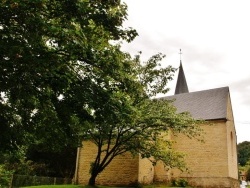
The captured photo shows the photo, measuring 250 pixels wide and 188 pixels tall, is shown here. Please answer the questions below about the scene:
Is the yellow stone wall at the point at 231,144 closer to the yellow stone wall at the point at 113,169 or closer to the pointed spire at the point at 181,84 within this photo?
the yellow stone wall at the point at 113,169

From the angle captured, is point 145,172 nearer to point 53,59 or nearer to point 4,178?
point 4,178

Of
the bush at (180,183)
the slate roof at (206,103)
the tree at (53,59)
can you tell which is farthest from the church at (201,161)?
the tree at (53,59)

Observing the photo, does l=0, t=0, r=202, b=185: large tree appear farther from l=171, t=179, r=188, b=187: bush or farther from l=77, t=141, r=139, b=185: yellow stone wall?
l=171, t=179, r=188, b=187: bush

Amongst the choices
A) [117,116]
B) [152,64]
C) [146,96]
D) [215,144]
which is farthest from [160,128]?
[215,144]

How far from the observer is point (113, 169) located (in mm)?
25719

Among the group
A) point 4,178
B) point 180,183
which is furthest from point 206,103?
point 4,178

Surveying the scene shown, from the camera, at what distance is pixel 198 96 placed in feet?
101

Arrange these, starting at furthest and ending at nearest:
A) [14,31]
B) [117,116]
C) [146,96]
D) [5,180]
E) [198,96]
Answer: [198,96] < [5,180] < [146,96] < [117,116] < [14,31]

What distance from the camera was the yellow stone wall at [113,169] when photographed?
24.6 metres

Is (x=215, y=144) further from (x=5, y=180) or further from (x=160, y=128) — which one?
(x=5, y=180)

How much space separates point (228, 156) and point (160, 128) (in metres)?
10.9

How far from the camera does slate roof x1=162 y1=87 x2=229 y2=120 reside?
2727 cm

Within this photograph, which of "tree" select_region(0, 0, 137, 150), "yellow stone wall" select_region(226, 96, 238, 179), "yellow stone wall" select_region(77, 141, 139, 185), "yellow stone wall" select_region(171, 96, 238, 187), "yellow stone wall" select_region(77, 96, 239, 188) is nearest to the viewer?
"tree" select_region(0, 0, 137, 150)

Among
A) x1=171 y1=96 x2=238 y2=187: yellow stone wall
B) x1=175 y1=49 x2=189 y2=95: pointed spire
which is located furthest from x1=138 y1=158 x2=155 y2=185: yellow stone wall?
x1=175 y1=49 x2=189 y2=95: pointed spire
